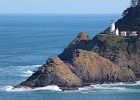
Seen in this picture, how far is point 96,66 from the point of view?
95375 mm

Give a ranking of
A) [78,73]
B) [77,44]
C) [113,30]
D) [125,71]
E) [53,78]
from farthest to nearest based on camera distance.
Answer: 1. [77,44]
2. [113,30]
3. [125,71]
4. [78,73]
5. [53,78]

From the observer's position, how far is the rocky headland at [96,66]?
89.9 m

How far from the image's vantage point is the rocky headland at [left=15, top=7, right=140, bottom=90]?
295 ft

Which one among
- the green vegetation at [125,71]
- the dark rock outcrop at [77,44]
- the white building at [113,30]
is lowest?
the green vegetation at [125,71]

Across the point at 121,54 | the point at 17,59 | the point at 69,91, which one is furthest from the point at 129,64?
the point at 17,59

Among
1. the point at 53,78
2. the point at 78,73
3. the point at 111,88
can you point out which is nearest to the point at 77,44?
the point at 78,73

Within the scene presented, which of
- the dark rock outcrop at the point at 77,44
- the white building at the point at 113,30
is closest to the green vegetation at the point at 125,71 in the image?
the white building at the point at 113,30

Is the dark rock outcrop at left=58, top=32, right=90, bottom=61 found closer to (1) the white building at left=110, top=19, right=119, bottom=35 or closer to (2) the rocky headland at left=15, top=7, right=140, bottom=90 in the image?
(2) the rocky headland at left=15, top=7, right=140, bottom=90

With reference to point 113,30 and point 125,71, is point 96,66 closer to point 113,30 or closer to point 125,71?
point 125,71

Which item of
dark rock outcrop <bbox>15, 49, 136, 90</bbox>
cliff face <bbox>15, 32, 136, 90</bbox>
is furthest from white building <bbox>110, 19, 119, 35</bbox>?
dark rock outcrop <bbox>15, 49, 136, 90</bbox>

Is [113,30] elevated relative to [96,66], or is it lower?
elevated

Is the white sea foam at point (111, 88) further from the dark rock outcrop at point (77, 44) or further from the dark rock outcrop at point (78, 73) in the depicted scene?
the dark rock outcrop at point (77, 44)

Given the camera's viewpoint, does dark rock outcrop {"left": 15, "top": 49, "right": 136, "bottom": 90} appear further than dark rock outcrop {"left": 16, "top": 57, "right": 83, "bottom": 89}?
Yes

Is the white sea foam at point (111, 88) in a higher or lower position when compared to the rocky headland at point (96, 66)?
lower
